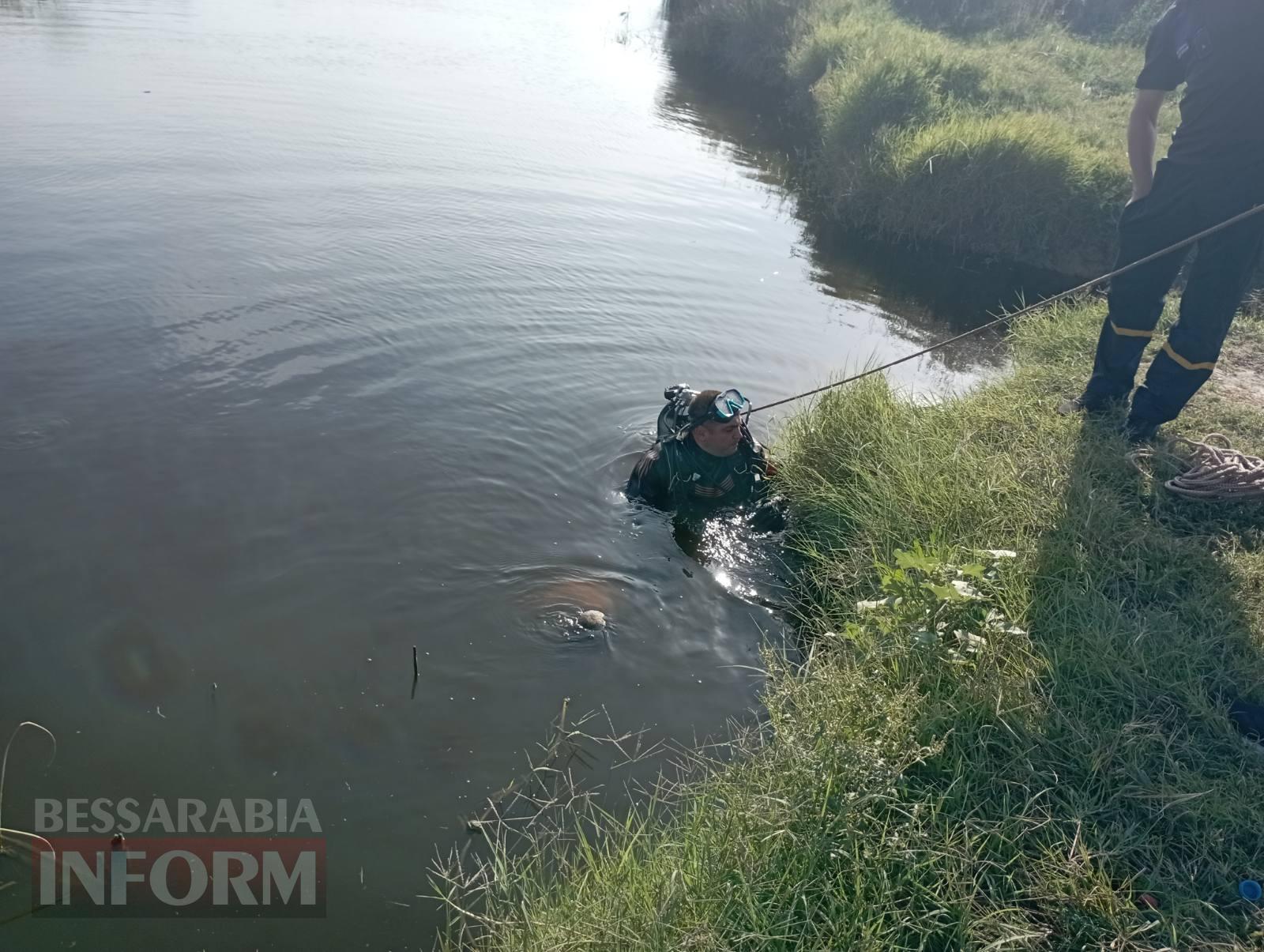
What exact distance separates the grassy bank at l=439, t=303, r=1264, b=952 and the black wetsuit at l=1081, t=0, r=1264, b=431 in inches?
29.9

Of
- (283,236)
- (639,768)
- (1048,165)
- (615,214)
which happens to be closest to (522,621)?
(639,768)

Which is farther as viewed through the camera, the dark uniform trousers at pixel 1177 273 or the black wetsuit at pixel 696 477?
the black wetsuit at pixel 696 477

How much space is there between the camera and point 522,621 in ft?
15.1

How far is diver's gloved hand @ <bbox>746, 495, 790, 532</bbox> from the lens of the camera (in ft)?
18.6

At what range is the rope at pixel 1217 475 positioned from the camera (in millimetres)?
4535

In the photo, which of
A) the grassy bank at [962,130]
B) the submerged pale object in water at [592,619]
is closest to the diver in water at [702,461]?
the submerged pale object in water at [592,619]

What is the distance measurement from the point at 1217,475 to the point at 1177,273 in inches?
49.5

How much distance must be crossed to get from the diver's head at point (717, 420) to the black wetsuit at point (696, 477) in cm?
6

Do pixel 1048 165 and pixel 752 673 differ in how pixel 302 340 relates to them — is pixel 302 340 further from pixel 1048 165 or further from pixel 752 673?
pixel 1048 165

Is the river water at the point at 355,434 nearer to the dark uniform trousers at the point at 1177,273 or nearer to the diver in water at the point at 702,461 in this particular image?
the diver in water at the point at 702,461

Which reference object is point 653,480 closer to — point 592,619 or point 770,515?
point 770,515

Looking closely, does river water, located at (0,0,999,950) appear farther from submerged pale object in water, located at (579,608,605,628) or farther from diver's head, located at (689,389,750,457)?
diver's head, located at (689,389,750,457)

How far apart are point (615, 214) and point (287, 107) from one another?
629 cm

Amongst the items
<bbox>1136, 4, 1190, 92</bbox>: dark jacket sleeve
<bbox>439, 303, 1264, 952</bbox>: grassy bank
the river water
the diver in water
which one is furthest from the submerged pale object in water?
<bbox>1136, 4, 1190, 92</bbox>: dark jacket sleeve
